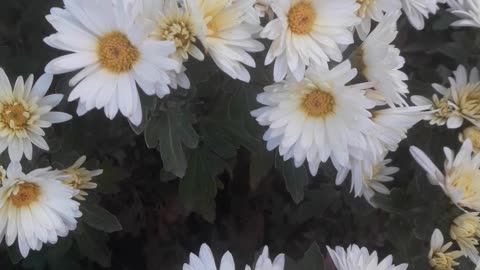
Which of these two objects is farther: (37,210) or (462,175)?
(462,175)

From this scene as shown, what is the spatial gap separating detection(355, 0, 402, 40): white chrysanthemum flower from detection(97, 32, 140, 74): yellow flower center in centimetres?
49

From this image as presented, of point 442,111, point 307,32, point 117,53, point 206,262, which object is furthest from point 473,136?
point 117,53

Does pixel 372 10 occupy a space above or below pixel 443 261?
above

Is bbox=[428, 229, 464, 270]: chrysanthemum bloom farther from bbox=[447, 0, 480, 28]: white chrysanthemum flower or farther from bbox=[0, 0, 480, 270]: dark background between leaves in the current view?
bbox=[447, 0, 480, 28]: white chrysanthemum flower

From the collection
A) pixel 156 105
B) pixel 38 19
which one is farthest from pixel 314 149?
pixel 38 19

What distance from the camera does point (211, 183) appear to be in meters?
1.72

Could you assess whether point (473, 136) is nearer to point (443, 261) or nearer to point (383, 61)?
point (443, 261)

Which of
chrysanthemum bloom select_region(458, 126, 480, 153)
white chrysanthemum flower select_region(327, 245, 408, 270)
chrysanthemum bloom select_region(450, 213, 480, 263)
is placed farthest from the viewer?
chrysanthemum bloom select_region(458, 126, 480, 153)

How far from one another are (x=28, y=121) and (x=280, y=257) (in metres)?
0.56

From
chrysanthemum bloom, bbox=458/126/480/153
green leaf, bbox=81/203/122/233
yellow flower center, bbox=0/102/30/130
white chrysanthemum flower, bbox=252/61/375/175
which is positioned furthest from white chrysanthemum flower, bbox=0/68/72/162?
chrysanthemum bloom, bbox=458/126/480/153

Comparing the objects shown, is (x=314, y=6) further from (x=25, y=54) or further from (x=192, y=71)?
(x=25, y=54)

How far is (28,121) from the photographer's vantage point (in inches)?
53.3

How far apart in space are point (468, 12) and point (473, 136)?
0.31 m

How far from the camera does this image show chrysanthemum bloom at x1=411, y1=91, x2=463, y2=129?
5.51 ft
